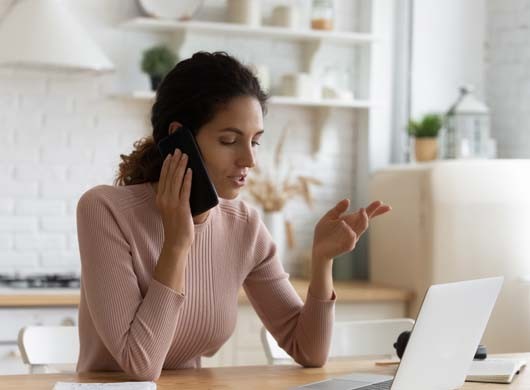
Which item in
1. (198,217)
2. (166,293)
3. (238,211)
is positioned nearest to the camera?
(166,293)

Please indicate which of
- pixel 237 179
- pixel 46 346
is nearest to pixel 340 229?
pixel 237 179

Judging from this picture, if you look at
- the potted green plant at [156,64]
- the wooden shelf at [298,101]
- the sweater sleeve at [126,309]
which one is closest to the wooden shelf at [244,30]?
the potted green plant at [156,64]

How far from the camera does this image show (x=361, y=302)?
3936 mm

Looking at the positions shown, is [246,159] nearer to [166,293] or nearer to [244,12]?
[166,293]

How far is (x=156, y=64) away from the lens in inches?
159

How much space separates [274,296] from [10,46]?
1841mm

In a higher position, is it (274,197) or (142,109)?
(142,109)

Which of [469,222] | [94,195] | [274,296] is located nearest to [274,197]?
[469,222]

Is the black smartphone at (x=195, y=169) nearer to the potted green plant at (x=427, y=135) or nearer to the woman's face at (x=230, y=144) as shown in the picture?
the woman's face at (x=230, y=144)

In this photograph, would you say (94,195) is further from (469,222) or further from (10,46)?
(469,222)

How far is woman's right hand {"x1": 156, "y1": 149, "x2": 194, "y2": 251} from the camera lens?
6.66 feet

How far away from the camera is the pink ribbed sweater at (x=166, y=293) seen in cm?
198

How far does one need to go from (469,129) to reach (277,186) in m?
0.89

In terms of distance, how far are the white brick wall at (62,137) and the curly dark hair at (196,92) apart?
74.9 inches
